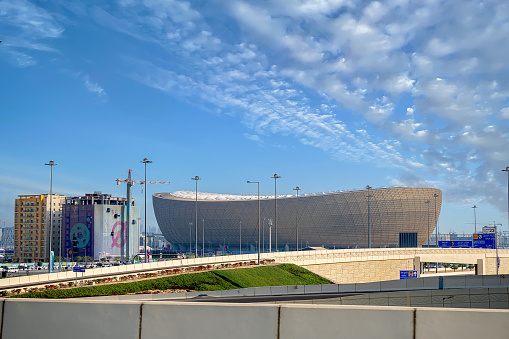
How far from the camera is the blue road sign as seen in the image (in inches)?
3351

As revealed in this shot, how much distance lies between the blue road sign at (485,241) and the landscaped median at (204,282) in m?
32.5

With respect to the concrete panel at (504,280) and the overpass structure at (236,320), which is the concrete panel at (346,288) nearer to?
the concrete panel at (504,280)

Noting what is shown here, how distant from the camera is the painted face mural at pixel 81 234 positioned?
476 feet

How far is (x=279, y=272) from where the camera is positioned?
2576 inches

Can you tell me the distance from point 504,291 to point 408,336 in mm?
25363

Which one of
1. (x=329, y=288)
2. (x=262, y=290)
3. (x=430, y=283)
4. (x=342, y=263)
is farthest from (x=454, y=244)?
(x=262, y=290)

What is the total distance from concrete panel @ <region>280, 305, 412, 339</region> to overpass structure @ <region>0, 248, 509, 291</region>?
3995cm

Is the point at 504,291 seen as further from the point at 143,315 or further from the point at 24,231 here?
the point at 24,231

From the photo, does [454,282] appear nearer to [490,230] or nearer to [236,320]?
[236,320]

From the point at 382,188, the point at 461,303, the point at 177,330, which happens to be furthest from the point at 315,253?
the point at 382,188

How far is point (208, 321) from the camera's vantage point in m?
7.17

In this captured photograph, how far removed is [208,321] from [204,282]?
47327 millimetres

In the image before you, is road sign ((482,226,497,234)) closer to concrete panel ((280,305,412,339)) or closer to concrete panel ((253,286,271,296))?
concrete panel ((253,286,271,296))

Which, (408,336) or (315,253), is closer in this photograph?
(408,336)
